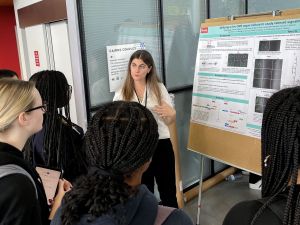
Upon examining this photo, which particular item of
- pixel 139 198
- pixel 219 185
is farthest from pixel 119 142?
pixel 219 185

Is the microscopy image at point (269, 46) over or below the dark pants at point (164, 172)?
over

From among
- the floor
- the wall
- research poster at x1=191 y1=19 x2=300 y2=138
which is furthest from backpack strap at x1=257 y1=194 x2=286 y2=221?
the wall

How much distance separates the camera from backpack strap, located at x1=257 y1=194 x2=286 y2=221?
879 mm

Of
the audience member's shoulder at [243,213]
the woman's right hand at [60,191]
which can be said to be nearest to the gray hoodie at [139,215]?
the audience member's shoulder at [243,213]

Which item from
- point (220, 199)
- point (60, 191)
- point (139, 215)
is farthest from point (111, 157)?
point (220, 199)

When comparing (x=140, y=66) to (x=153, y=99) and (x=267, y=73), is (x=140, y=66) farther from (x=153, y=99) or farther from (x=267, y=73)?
(x=267, y=73)

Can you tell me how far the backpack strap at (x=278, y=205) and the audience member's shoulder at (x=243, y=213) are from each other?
27mm

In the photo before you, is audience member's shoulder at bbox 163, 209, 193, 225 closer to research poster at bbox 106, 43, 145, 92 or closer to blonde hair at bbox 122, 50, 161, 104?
blonde hair at bbox 122, 50, 161, 104

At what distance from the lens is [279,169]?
3.39 ft

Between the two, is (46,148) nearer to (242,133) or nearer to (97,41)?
(97,41)

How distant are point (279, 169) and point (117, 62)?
1814 millimetres

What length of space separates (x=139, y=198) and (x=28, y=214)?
1.36 ft

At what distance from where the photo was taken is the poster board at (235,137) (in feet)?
7.10

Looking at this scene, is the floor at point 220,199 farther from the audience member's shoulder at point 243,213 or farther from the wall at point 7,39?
the wall at point 7,39
